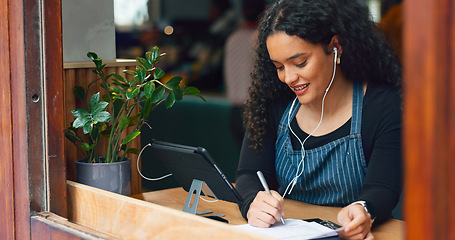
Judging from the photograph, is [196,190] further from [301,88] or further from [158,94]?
[301,88]

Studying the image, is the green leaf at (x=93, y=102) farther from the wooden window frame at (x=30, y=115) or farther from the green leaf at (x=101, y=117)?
the wooden window frame at (x=30, y=115)

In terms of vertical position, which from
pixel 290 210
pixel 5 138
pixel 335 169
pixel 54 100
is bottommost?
pixel 290 210

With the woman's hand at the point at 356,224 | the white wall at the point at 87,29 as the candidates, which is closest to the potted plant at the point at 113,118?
the white wall at the point at 87,29

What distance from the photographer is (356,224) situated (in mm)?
1347

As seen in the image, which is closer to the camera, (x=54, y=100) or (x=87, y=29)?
(x=54, y=100)

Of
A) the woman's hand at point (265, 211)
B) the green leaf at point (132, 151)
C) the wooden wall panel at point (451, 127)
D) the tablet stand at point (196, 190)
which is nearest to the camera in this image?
the wooden wall panel at point (451, 127)

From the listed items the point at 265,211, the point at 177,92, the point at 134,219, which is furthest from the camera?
the point at 177,92

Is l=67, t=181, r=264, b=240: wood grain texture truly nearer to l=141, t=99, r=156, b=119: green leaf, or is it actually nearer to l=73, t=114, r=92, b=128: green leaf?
l=73, t=114, r=92, b=128: green leaf

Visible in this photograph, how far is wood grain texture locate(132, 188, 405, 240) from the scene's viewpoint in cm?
147

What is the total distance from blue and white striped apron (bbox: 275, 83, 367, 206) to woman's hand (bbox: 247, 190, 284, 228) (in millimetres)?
320

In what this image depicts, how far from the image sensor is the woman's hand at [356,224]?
1.34 metres

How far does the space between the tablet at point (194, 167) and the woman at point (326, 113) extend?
0.09m

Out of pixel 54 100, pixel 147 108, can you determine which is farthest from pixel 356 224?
pixel 54 100

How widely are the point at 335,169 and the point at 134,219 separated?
0.71 meters
